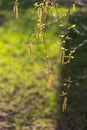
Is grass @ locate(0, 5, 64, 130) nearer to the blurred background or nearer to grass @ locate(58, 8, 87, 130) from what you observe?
the blurred background

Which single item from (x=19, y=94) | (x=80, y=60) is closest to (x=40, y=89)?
(x=19, y=94)

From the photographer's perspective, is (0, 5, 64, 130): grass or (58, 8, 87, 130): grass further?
(0, 5, 64, 130): grass

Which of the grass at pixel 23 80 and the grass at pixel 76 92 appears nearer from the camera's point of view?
the grass at pixel 76 92

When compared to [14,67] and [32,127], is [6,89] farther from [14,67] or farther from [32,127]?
[32,127]

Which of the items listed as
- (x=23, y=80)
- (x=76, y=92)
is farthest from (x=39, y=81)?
(x=76, y=92)

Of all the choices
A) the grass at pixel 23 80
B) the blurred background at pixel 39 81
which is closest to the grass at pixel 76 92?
the blurred background at pixel 39 81

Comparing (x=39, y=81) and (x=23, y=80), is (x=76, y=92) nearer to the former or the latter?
(x=39, y=81)

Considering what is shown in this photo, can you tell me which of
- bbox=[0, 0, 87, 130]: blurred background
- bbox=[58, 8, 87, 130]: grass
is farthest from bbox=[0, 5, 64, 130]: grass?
bbox=[58, 8, 87, 130]: grass

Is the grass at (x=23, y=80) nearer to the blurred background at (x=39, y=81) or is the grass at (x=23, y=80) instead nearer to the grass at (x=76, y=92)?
the blurred background at (x=39, y=81)
